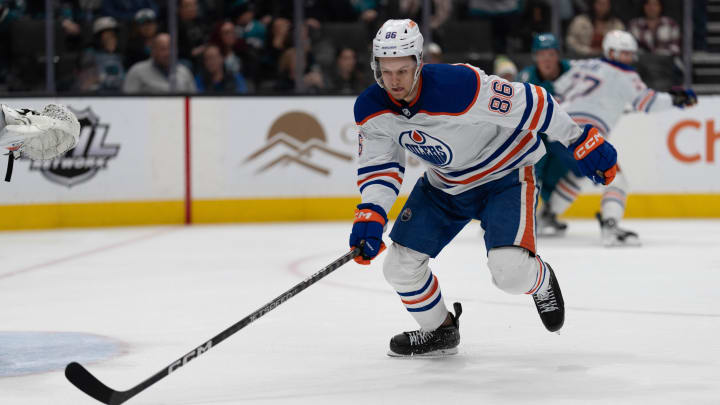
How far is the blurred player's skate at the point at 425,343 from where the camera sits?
10.9ft

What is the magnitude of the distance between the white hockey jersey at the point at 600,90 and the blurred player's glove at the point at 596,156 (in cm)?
315

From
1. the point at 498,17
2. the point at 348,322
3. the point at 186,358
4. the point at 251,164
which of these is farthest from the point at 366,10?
the point at 186,358

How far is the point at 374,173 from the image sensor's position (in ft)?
10.4

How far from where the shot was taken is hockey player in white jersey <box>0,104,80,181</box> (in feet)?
9.81

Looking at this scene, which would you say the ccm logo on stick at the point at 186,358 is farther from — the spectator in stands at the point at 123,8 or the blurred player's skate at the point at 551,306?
the spectator in stands at the point at 123,8

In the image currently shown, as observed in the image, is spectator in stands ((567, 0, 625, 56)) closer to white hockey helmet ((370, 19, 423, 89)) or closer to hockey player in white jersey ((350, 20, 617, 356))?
hockey player in white jersey ((350, 20, 617, 356))

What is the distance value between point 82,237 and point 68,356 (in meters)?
3.68

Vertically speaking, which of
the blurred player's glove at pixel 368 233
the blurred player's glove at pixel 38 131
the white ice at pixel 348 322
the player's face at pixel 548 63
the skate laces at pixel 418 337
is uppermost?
the player's face at pixel 548 63

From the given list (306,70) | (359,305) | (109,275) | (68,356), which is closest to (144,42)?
(306,70)

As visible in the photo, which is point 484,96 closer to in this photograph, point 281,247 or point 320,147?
point 281,247

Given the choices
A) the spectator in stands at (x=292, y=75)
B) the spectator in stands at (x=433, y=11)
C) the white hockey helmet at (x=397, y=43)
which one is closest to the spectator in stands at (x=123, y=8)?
the spectator in stands at (x=292, y=75)

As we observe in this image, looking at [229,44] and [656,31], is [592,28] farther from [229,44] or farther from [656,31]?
[229,44]

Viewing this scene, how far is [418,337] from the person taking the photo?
3320 millimetres

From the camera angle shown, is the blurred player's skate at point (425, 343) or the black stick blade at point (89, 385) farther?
the blurred player's skate at point (425, 343)
